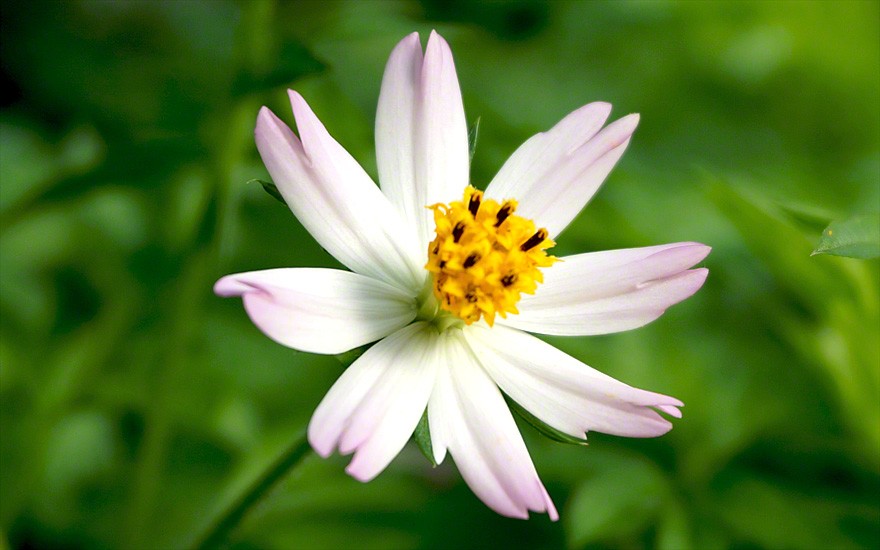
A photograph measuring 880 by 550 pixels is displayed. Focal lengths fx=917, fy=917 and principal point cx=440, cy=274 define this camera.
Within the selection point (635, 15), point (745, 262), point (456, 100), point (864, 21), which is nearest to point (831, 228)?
point (456, 100)

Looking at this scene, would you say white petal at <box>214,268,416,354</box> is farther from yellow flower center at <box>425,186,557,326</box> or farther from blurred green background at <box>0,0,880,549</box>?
blurred green background at <box>0,0,880,549</box>

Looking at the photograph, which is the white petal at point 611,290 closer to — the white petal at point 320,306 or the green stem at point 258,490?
the white petal at point 320,306

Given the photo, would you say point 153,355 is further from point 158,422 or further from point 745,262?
point 745,262

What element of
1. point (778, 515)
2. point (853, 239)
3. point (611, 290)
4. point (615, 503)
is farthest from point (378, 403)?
point (778, 515)

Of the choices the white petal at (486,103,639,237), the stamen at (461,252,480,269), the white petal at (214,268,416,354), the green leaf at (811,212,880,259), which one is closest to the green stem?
the white petal at (214,268,416,354)

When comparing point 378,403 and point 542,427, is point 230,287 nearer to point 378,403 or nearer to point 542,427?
point 378,403

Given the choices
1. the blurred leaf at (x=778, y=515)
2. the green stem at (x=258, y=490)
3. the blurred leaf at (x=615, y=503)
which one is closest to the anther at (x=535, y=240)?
the green stem at (x=258, y=490)
